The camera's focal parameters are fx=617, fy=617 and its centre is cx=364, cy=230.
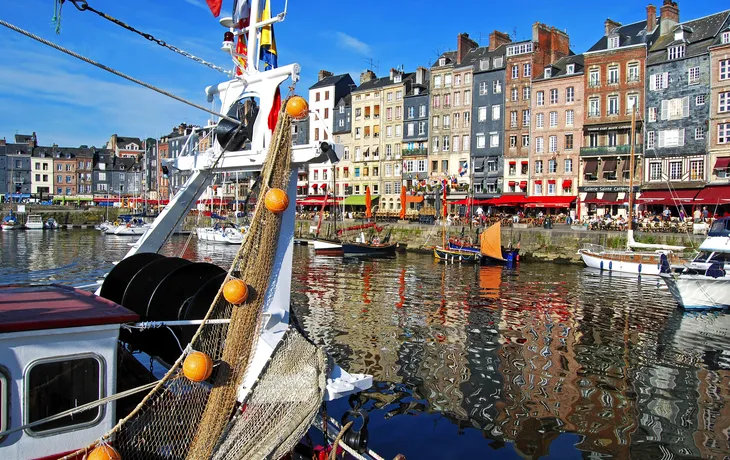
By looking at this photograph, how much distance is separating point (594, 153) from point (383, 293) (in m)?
40.8

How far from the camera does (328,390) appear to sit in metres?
6.74

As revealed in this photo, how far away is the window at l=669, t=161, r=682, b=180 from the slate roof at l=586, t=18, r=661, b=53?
13.1 m

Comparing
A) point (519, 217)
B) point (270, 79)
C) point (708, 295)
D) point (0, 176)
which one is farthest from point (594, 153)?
point (0, 176)

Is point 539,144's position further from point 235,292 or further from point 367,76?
point 235,292

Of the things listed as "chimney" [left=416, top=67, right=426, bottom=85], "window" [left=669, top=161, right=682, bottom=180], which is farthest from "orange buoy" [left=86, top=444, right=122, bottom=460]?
"chimney" [left=416, top=67, right=426, bottom=85]

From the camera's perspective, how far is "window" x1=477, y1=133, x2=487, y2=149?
251 ft

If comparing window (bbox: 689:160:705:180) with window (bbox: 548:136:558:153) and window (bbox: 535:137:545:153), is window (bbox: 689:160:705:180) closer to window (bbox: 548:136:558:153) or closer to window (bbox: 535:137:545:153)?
Result: window (bbox: 548:136:558:153)

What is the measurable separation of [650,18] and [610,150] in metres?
14.8

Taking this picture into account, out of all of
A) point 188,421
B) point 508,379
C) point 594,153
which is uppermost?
point 594,153

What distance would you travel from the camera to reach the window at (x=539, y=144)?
230 feet

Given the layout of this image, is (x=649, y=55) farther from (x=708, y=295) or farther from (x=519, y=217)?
(x=708, y=295)

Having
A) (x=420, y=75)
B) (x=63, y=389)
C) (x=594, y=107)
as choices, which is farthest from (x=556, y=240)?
(x=63, y=389)

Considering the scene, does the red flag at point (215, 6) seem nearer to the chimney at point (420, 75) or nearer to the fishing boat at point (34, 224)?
the chimney at point (420, 75)

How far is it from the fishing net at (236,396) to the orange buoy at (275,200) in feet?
0.40
